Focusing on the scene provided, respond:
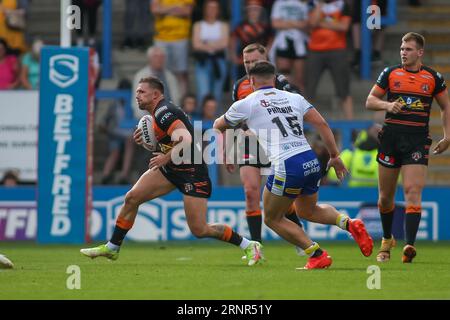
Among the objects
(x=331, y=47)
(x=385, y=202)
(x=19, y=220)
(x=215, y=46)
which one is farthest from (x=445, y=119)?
(x=19, y=220)

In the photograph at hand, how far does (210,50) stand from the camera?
19734 millimetres

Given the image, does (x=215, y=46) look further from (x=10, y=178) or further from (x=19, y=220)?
(x=19, y=220)

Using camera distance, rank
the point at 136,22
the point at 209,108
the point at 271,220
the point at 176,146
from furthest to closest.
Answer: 1. the point at 136,22
2. the point at 209,108
3. the point at 176,146
4. the point at 271,220

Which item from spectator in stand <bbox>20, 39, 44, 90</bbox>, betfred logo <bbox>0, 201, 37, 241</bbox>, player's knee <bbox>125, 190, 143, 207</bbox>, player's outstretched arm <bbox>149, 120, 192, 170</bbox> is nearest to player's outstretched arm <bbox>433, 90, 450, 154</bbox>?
player's outstretched arm <bbox>149, 120, 192, 170</bbox>

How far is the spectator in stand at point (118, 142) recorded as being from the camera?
19.5m

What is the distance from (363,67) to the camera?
67.0 feet

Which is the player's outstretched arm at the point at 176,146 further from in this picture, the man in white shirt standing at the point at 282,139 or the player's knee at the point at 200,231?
the player's knee at the point at 200,231

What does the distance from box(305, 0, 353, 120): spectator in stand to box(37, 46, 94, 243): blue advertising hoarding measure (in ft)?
14.2

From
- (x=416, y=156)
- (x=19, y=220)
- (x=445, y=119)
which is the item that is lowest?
(x=19, y=220)

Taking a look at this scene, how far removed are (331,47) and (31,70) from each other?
5.34 metres

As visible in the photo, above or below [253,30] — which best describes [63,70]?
below

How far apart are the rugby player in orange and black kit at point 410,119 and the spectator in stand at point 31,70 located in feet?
29.0
